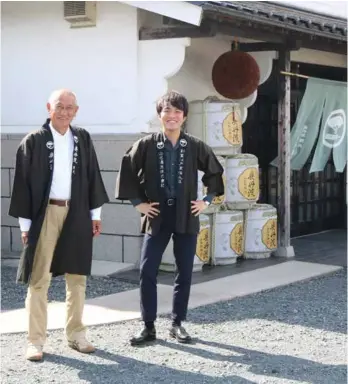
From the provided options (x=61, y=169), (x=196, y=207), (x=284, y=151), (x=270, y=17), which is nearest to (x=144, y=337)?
(x=196, y=207)

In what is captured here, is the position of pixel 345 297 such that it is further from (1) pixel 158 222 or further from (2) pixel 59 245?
(2) pixel 59 245

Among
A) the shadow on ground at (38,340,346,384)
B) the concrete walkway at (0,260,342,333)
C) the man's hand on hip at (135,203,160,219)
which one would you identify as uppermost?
the man's hand on hip at (135,203,160,219)

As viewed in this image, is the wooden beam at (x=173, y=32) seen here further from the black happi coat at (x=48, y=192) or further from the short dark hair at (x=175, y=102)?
the black happi coat at (x=48, y=192)

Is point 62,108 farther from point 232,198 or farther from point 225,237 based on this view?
point 232,198

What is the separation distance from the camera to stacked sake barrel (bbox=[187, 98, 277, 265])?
28.1 feet

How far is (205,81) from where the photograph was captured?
30.8ft

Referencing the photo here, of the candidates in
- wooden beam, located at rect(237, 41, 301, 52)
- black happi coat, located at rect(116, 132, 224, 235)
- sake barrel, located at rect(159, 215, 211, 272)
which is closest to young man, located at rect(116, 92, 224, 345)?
black happi coat, located at rect(116, 132, 224, 235)

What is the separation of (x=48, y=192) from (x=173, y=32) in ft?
11.6

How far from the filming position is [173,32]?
7.89 metres

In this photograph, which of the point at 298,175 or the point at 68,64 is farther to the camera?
the point at 298,175

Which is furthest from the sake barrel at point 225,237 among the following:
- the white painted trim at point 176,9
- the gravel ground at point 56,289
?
the white painted trim at point 176,9

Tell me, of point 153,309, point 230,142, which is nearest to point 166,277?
point 230,142

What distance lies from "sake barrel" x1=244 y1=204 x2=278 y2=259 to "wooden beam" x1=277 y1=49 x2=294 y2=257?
0.18m

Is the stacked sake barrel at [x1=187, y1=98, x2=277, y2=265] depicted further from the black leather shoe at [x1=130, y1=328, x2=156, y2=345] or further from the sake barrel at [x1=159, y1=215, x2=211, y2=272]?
the black leather shoe at [x1=130, y1=328, x2=156, y2=345]
